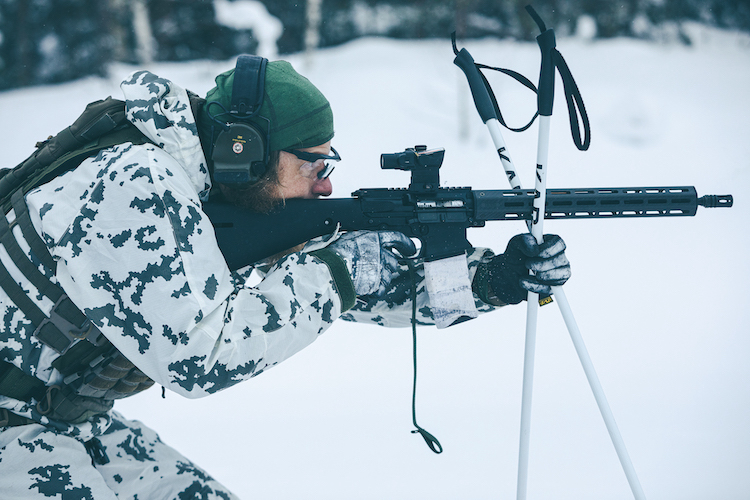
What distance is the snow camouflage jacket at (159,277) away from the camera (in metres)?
1.46

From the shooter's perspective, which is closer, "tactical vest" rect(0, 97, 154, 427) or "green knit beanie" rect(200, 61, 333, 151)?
"tactical vest" rect(0, 97, 154, 427)

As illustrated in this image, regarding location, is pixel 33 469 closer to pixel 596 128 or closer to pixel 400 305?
pixel 400 305

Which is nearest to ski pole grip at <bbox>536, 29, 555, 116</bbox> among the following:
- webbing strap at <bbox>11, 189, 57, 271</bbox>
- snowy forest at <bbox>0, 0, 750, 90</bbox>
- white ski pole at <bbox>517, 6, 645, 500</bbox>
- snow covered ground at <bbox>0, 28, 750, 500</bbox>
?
white ski pole at <bbox>517, 6, 645, 500</bbox>

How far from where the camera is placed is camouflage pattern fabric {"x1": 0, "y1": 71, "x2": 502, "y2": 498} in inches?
57.4

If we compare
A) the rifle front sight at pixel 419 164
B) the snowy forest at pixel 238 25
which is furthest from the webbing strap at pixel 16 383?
the snowy forest at pixel 238 25

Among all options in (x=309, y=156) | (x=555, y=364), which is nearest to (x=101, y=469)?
(x=309, y=156)

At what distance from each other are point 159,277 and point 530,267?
108cm

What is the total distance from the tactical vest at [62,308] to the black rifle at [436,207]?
47 cm

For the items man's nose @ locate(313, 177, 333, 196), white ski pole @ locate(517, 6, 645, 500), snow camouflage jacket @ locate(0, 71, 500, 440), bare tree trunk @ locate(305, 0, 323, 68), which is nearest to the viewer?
snow camouflage jacket @ locate(0, 71, 500, 440)

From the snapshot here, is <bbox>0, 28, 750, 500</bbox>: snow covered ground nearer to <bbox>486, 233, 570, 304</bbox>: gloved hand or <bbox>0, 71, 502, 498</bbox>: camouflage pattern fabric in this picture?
<bbox>486, 233, 570, 304</bbox>: gloved hand

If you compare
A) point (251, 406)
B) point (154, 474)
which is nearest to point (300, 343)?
point (154, 474)

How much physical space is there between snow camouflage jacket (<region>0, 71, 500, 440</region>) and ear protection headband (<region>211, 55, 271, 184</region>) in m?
0.06

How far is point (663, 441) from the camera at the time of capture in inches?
115

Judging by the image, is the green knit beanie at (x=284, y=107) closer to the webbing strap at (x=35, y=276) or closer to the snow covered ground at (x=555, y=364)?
the webbing strap at (x=35, y=276)
